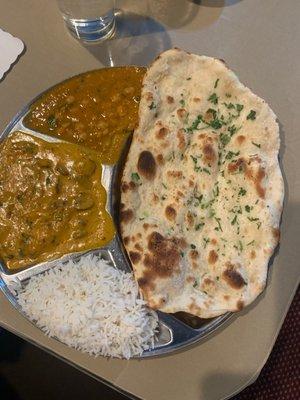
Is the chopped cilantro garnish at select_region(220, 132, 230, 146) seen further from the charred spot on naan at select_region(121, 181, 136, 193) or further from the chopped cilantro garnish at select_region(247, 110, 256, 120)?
the charred spot on naan at select_region(121, 181, 136, 193)

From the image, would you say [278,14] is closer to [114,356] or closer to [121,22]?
[121,22]

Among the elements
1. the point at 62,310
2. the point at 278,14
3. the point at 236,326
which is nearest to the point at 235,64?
the point at 278,14

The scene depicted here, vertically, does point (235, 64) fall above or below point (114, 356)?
above

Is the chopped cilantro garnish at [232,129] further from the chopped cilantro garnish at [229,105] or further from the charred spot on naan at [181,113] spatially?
the charred spot on naan at [181,113]

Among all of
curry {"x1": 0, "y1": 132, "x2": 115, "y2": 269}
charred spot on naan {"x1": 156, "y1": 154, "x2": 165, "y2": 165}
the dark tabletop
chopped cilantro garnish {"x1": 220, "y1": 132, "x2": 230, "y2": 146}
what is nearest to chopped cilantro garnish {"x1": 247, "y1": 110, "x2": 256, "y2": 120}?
chopped cilantro garnish {"x1": 220, "y1": 132, "x2": 230, "y2": 146}

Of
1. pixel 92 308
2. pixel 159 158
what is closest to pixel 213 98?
pixel 159 158

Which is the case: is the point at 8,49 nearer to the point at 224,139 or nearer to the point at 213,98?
the point at 213,98

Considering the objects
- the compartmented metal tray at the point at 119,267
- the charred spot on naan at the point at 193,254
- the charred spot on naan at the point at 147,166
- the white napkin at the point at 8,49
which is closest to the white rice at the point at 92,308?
the compartmented metal tray at the point at 119,267

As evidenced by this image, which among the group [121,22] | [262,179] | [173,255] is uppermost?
[121,22]
